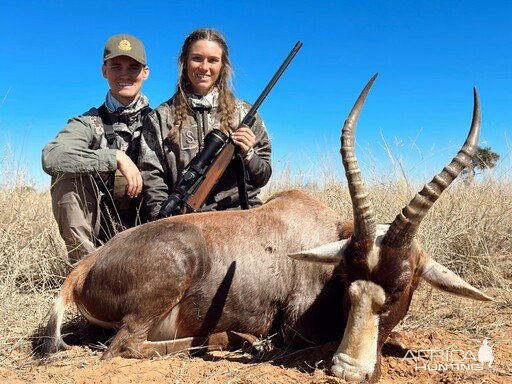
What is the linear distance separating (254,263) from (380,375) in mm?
1356

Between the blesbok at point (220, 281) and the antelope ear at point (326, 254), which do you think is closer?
the antelope ear at point (326, 254)

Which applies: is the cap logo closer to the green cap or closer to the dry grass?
the green cap

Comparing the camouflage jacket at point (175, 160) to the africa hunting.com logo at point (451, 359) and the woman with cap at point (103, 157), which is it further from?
the africa hunting.com logo at point (451, 359)

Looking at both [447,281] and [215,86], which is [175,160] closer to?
[215,86]

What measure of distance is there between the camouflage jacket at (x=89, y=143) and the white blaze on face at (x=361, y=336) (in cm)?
321

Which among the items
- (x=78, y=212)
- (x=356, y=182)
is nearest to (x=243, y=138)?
(x=78, y=212)

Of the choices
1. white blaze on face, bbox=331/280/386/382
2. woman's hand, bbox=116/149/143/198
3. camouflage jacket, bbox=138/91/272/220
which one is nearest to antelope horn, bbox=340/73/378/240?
white blaze on face, bbox=331/280/386/382

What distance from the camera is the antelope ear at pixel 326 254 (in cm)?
378

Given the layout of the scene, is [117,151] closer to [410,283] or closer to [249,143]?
[249,143]

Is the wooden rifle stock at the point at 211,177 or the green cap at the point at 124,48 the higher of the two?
the green cap at the point at 124,48

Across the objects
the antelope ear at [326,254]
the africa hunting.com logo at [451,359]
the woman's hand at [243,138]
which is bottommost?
the africa hunting.com logo at [451,359]

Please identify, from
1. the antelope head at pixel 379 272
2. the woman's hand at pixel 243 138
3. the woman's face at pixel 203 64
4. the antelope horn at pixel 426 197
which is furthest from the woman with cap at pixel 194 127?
the antelope horn at pixel 426 197

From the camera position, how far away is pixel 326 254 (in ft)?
12.4

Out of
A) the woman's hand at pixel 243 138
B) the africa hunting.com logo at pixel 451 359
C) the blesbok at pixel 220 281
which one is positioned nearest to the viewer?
the africa hunting.com logo at pixel 451 359
